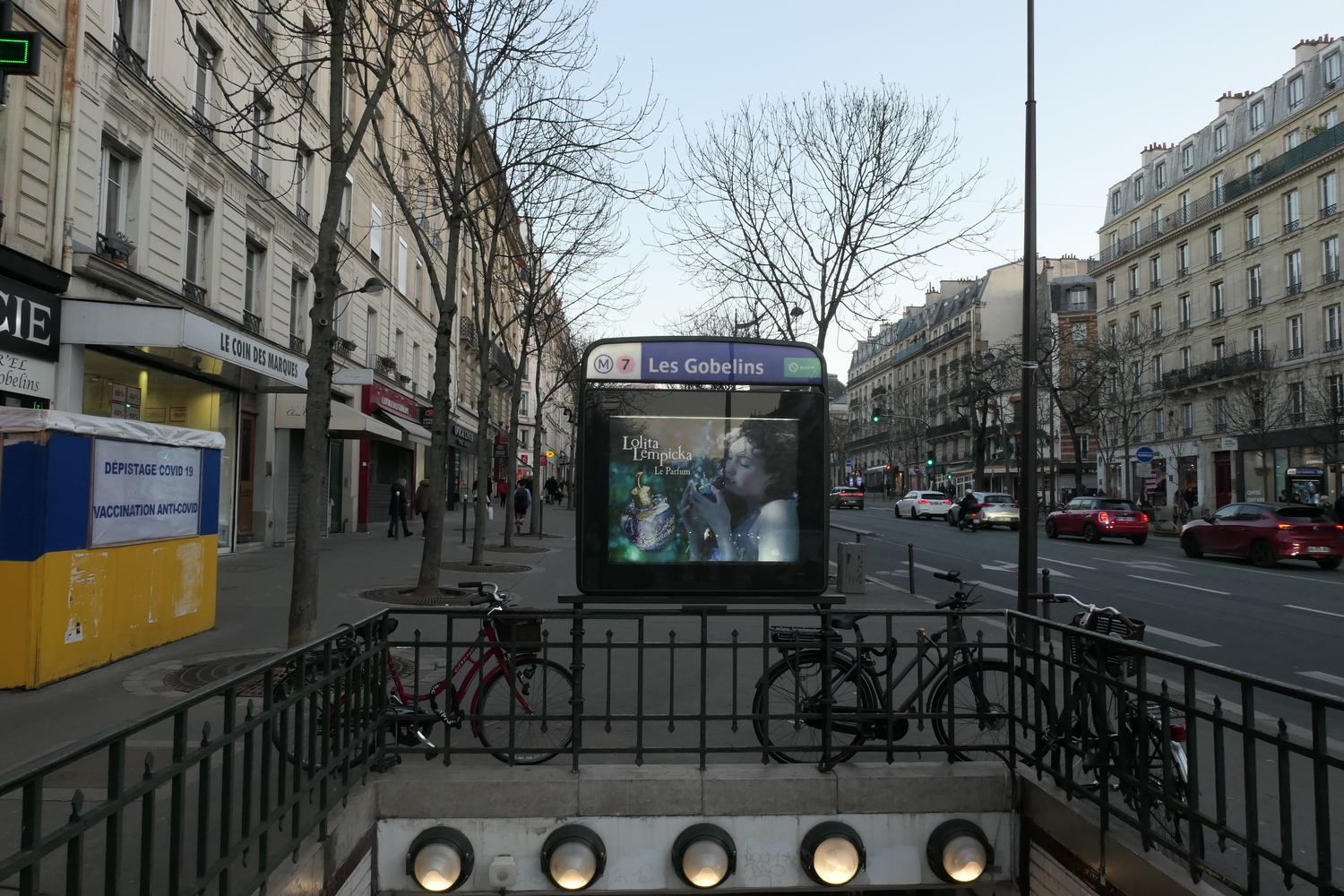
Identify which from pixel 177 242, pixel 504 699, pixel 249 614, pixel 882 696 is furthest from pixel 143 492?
pixel 177 242

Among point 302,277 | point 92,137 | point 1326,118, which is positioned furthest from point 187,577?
point 1326,118

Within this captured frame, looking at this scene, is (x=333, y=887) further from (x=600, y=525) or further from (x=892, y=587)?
(x=892, y=587)

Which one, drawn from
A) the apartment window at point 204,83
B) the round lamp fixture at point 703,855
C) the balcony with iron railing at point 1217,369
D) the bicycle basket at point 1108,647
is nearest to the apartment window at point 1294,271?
the balcony with iron railing at point 1217,369

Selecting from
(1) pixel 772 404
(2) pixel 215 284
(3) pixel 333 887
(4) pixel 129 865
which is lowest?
(3) pixel 333 887

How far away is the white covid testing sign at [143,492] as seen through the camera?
7.03 m

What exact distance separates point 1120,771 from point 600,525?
3.65 meters

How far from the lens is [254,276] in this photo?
61.1 ft

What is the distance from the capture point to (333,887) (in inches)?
160

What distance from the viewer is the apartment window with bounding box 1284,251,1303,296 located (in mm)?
37281

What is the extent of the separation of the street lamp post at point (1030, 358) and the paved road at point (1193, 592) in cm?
179

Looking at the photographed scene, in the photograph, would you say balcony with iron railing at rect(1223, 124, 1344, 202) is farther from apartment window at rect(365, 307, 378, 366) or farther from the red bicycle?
the red bicycle

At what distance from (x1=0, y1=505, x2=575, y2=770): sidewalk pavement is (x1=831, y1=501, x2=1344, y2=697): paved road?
7.02 metres

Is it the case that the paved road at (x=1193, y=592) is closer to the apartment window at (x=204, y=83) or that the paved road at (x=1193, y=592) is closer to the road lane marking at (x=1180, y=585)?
the road lane marking at (x=1180, y=585)

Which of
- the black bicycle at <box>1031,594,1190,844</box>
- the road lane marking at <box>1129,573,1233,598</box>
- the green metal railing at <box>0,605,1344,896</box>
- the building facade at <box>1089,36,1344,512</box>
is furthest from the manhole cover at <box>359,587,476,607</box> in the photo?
the building facade at <box>1089,36,1344,512</box>
